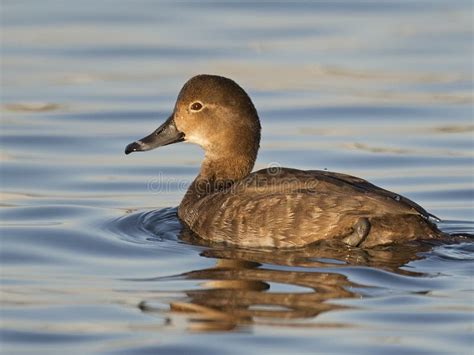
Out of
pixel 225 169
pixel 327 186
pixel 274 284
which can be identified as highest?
pixel 225 169

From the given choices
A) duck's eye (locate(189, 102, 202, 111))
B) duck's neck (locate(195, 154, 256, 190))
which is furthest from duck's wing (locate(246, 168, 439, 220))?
duck's eye (locate(189, 102, 202, 111))

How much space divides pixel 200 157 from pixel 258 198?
11.6ft

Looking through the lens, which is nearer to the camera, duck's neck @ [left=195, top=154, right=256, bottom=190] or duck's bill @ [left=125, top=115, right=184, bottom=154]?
duck's neck @ [left=195, top=154, right=256, bottom=190]

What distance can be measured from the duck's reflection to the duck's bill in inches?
62.5

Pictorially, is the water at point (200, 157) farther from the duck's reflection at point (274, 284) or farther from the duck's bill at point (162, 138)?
the duck's bill at point (162, 138)

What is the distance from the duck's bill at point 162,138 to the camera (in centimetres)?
976

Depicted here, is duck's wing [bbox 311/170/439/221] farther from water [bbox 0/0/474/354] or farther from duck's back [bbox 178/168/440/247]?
water [bbox 0/0/474/354]

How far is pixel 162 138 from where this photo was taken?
385 inches

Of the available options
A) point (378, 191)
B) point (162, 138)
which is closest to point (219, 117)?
point (162, 138)

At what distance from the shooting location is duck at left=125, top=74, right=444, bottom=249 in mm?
8008

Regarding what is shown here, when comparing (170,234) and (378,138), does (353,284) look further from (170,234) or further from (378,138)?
(378,138)

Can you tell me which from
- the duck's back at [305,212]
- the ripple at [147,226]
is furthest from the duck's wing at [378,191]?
the ripple at [147,226]

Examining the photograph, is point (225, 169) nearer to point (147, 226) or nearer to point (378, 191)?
point (147, 226)

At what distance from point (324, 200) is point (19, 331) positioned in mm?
2401
